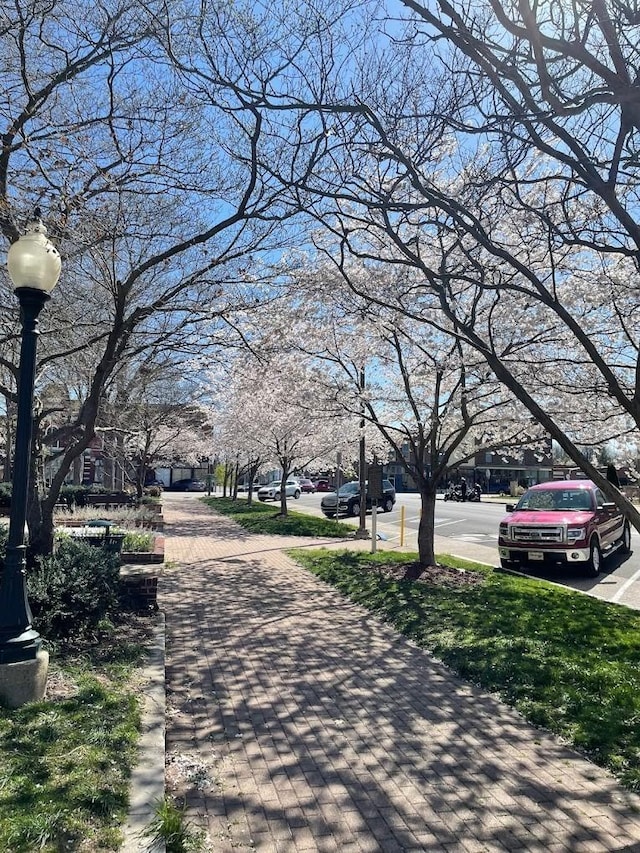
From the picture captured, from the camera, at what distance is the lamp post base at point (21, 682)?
431 cm

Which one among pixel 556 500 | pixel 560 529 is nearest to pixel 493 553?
pixel 556 500

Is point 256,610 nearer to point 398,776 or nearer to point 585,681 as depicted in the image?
point 585,681

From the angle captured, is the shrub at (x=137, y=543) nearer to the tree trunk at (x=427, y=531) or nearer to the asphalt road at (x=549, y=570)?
the tree trunk at (x=427, y=531)

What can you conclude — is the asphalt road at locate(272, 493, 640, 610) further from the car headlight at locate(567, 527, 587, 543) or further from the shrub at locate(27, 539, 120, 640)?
the shrub at locate(27, 539, 120, 640)

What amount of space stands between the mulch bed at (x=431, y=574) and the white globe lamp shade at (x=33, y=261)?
7421mm

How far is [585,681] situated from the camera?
18.2ft

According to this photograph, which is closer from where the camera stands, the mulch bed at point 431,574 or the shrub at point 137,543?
the shrub at point 137,543

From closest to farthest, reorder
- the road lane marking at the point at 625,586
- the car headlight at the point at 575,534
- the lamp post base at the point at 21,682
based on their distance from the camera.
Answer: the lamp post base at the point at 21,682 < the road lane marking at the point at 625,586 < the car headlight at the point at 575,534

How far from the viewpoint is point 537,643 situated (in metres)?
6.68

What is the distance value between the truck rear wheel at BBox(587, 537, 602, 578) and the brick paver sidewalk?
6866 millimetres

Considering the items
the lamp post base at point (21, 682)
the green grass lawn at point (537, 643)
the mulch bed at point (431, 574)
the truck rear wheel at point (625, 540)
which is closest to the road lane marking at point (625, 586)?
the green grass lawn at point (537, 643)

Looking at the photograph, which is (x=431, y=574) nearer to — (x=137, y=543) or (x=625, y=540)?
(x=137, y=543)

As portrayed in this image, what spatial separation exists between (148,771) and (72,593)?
274 cm

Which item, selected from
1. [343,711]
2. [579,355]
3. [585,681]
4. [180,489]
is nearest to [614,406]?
[579,355]
